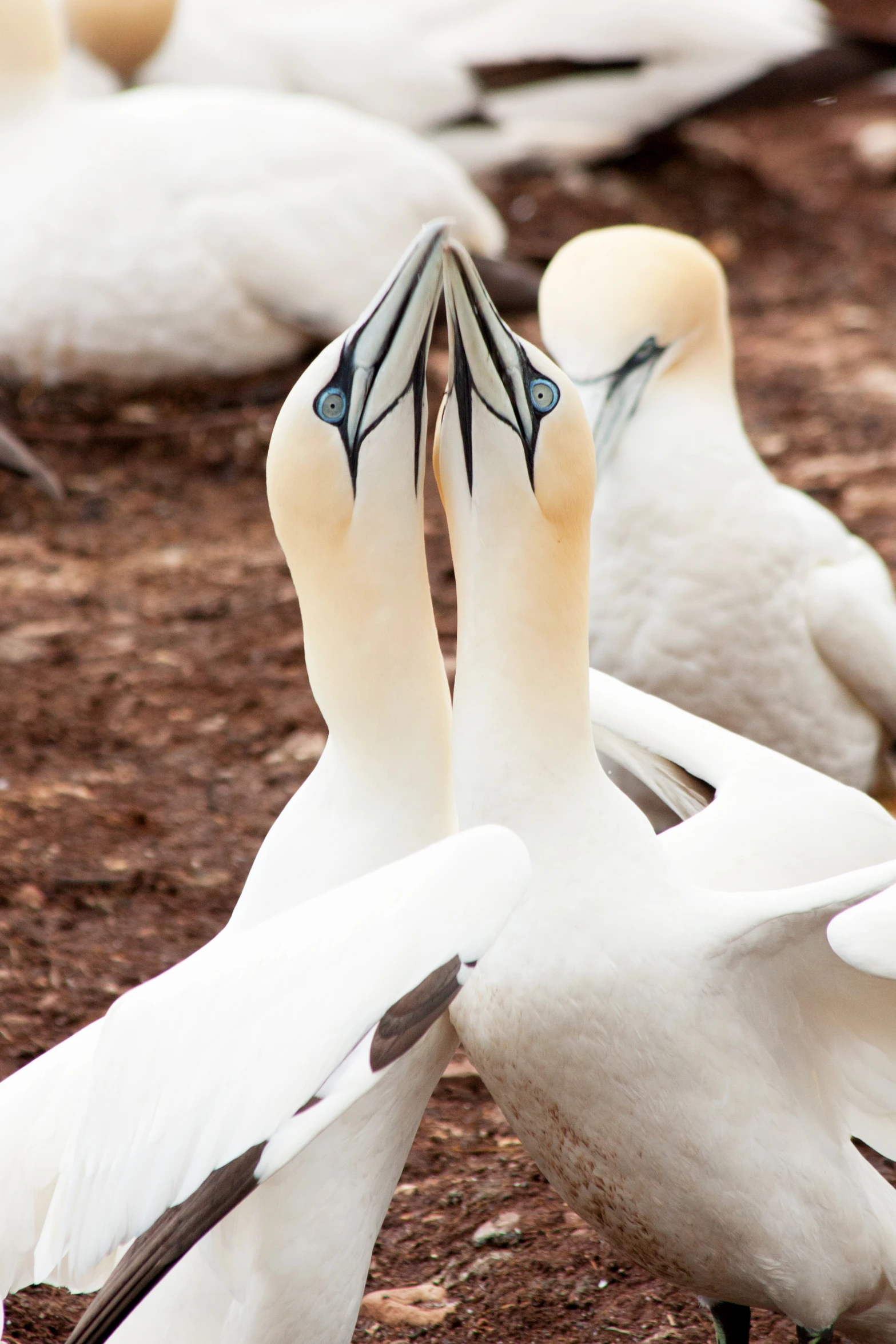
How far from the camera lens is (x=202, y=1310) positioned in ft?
7.96

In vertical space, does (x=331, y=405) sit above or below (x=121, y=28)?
above

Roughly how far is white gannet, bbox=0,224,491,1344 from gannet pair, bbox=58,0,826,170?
606cm


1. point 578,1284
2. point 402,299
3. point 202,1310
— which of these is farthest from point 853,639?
point 202,1310

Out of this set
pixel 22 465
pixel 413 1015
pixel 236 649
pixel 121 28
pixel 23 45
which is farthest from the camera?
pixel 121 28

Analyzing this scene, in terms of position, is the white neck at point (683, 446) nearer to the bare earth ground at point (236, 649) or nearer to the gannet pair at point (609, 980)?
the bare earth ground at point (236, 649)

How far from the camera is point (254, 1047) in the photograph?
2.02 metres

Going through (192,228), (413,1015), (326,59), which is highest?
(413,1015)

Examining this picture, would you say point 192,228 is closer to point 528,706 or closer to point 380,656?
point 380,656


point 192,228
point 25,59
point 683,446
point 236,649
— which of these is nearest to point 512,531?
point 683,446

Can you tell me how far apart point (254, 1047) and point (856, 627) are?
7.06 feet

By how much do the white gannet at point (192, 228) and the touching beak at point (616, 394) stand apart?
2.41 metres

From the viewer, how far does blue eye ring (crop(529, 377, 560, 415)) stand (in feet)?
7.79

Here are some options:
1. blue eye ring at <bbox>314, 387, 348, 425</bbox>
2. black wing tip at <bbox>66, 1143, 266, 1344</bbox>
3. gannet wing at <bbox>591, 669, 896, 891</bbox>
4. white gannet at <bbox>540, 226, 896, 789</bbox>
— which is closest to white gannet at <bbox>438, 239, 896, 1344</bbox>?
blue eye ring at <bbox>314, 387, 348, 425</bbox>

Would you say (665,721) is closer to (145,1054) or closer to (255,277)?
(145,1054)
